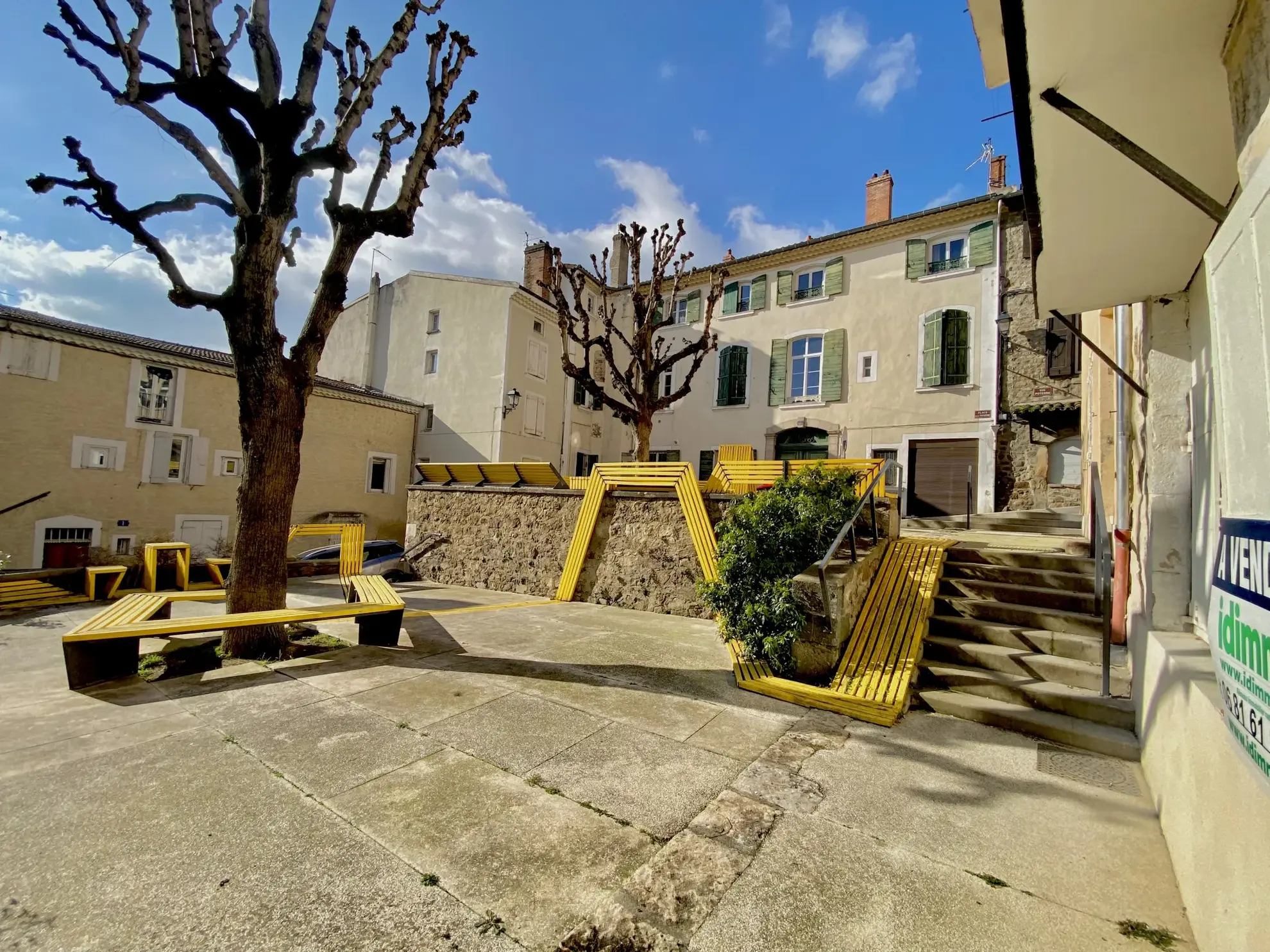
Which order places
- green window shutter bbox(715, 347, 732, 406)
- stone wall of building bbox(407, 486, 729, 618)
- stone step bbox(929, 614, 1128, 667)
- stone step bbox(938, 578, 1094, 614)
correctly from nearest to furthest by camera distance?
stone step bbox(929, 614, 1128, 667), stone step bbox(938, 578, 1094, 614), stone wall of building bbox(407, 486, 729, 618), green window shutter bbox(715, 347, 732, 406)

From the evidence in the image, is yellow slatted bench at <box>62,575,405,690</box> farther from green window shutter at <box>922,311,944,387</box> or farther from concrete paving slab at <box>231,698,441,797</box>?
green window shutter at <box>922,311,944,387</box>

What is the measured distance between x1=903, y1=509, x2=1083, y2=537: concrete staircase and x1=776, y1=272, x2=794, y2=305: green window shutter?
9.37 m

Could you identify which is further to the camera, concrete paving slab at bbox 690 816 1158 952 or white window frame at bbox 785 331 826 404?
white window frame at bbox 785 331 826 404

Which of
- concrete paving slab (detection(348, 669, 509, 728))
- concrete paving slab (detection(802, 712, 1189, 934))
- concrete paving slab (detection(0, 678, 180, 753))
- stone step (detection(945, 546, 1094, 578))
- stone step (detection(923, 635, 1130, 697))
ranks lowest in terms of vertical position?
concrete paving slab (detection(0, 678, 180, 753))

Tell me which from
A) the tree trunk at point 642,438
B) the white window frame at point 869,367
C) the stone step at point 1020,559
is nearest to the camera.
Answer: the stone step at point 1020,559

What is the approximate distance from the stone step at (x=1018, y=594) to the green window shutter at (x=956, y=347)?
442 inches

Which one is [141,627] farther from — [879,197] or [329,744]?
[879,197]

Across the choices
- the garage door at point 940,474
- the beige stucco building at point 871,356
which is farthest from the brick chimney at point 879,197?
the garage door at point 940,474

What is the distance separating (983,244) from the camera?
14.8 meters

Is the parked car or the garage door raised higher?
the garage door

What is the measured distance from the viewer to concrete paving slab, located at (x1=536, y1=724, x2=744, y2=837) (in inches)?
102

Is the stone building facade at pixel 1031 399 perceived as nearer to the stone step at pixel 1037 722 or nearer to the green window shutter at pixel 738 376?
the green window shutter at pixel 738 376

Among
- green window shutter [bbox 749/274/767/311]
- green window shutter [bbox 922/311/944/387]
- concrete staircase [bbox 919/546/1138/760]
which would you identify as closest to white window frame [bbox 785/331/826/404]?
green window shutter [bbox 749/274/767/311]

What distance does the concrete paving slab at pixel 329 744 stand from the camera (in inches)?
112
